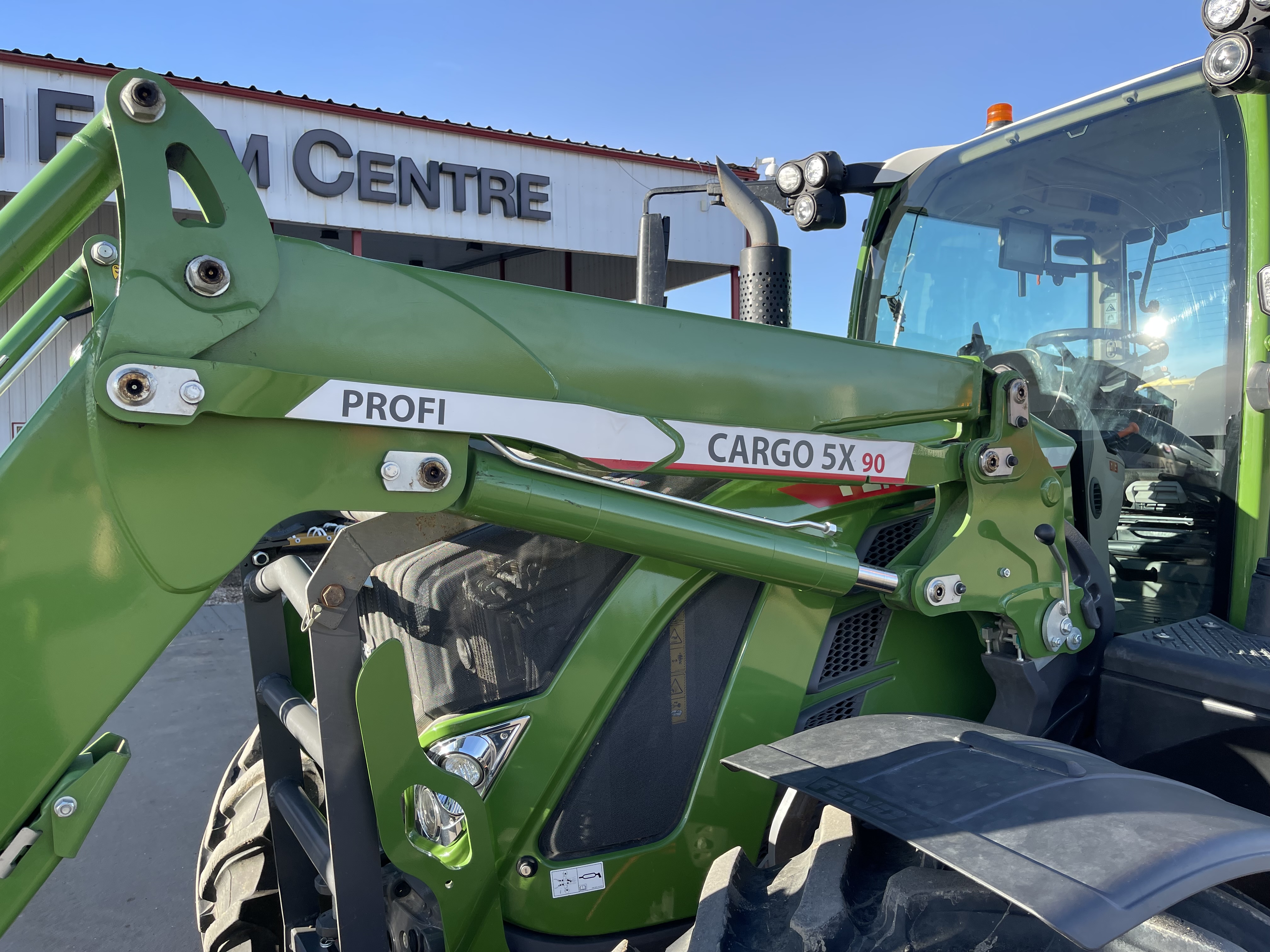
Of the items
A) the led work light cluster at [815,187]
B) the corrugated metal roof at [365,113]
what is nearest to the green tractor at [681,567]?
the led work light cluster at [815,187]

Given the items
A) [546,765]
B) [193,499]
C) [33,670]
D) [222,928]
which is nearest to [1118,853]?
[546,765]

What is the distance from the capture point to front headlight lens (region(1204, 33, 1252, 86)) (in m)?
1.86

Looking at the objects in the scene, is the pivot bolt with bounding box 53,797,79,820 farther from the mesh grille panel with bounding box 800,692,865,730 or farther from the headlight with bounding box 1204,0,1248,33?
the headlight with bounding box 1204,0,1248,33

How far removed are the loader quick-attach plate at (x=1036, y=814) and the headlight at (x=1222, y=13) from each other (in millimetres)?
1477

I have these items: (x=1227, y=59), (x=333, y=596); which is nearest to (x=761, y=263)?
(x=1227, y=59)

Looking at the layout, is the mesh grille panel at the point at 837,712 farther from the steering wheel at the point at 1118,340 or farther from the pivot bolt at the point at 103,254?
the pivot bolt at the point at 103,254

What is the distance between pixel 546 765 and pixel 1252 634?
160 cm

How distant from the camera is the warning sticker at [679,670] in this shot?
1799 mm

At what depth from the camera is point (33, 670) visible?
124 cm

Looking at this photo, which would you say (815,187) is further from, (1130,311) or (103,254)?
(103,254)

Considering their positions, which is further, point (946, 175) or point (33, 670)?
point (946, 175)

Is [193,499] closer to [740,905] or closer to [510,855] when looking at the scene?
[510,855]

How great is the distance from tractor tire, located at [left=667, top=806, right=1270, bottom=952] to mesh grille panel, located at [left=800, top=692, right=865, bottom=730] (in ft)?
1.20

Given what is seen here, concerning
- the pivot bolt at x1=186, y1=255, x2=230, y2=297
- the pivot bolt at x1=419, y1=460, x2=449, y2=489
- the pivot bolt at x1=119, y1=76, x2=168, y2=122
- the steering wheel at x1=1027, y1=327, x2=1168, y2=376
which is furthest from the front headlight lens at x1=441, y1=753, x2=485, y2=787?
the steering wheel at x1=1027, y1=327, x2=1168, y2=376
